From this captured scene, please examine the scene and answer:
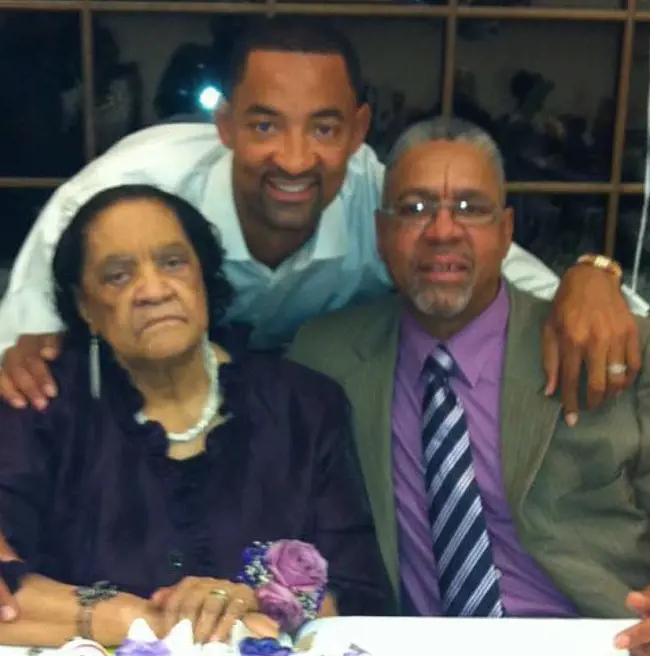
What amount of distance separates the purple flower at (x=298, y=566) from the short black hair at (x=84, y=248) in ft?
0.97

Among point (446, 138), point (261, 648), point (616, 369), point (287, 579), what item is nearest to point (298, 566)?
point (287, 579)

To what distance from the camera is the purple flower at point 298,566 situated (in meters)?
1.16

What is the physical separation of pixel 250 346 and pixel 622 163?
0.62 metres

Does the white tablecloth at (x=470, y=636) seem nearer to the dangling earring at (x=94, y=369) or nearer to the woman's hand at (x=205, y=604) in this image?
the woman's hand at (x=205, y=604)

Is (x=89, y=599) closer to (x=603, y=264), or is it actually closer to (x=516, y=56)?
Result: (x=603, y=264)

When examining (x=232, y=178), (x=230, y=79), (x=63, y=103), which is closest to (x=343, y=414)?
(x=232, y=178)

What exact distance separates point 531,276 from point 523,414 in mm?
245

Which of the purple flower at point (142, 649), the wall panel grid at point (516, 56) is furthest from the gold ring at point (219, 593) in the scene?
the wall panel grid at point (516, 56)

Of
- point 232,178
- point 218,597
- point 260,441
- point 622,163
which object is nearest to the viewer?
point 218,597

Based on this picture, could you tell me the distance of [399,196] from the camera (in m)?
1.27

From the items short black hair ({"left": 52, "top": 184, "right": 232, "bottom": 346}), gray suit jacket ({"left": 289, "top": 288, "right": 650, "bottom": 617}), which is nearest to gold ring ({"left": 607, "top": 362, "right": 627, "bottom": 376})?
gray suit jacket ({"left": 289, "top": 288, "right": 650, "bottom": 617})

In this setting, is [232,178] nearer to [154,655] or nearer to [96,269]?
[96,269]

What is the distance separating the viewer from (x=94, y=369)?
4.06 feet

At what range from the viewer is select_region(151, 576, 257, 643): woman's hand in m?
1.11
